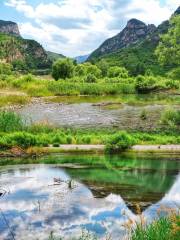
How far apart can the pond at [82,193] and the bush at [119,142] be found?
2.92ft

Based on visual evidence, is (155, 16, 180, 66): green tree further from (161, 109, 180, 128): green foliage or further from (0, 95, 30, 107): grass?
(0, 95, 30, 107): grass

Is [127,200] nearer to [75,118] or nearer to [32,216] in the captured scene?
[32,216]

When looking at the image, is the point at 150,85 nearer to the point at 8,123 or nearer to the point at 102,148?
the point at 8,123

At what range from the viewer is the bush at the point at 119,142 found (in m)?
26.6

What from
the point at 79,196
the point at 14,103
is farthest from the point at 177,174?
the point at 14,103

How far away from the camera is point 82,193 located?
17.8 m

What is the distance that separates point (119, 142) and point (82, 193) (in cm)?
939

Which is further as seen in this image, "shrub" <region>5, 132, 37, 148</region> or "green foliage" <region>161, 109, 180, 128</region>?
"green foliage" <region>161, 109, 180, 128</region>

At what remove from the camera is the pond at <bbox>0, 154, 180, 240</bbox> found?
14.0m

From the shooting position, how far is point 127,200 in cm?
1709

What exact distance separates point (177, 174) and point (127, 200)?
17.3ft

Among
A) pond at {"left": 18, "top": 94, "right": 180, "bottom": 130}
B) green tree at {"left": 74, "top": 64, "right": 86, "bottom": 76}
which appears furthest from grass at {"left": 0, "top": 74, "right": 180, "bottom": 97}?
green tree at {"left": 74, "top": 64, "right": 86, "bottom": 76}

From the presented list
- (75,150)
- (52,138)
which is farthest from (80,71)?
(75,150)

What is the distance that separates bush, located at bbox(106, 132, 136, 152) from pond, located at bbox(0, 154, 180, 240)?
0.89 metres
